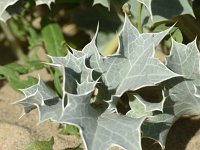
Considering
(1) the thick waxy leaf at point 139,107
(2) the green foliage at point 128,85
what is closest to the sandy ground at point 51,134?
(2) the green foliage at point 128,85

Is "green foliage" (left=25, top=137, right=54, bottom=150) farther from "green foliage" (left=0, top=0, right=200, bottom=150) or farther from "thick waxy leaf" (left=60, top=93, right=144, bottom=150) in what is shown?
"thick waxy leaf" (left=60, top=93, right=144, bottom=150)

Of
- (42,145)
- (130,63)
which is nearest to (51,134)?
(42,145)

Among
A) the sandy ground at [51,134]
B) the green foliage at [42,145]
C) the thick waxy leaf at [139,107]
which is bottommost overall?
the sandy ground at [51,134]

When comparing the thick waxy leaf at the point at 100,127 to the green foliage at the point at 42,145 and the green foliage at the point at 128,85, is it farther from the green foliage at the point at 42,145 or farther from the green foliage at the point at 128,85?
the green foliage at the point at 42,145

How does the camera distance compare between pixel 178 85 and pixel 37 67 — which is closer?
pixel 178 85

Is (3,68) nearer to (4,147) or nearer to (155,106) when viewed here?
(4,147)

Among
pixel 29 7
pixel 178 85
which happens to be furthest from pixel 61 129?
pixel 29 7
